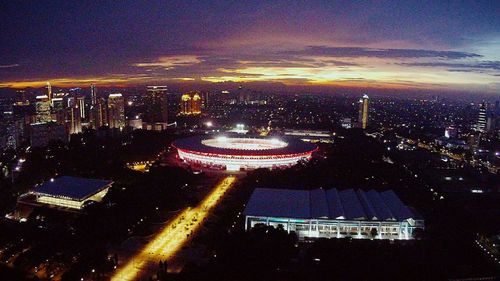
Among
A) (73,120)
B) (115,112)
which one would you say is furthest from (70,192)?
(115,112)

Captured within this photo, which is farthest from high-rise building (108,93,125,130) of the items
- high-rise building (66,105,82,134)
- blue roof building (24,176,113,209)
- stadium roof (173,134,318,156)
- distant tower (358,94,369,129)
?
distant tower (358,94,369,129)

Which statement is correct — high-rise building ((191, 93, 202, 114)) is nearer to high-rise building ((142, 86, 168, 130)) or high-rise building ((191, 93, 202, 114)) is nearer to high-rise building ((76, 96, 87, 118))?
high-rise building ((142, 86, 168, 130))

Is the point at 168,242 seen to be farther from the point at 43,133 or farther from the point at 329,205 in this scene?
the point at 43,133

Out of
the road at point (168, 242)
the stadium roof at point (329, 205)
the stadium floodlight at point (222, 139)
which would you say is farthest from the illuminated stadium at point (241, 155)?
the stadium roof at point (329, 205)

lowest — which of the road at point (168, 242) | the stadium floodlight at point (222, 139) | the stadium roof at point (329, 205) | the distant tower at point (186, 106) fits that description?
the road at point (168, 242)

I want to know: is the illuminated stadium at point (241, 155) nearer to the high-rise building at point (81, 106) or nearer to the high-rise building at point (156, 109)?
the high-rise building at point (156, 109)

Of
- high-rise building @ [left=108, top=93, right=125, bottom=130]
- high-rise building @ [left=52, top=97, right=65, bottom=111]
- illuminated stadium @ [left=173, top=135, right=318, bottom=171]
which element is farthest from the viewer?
high-rise building @ [left=108, top=93, right=125, bottom=130]

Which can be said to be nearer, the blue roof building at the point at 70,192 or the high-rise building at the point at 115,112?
the blue roof building at the point at 70,192
